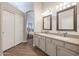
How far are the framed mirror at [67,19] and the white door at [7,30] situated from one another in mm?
1823

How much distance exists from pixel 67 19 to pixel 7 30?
2207 millimetres

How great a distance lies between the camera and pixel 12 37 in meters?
4.31

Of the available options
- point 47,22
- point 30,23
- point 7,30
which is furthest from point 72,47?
point 7,30

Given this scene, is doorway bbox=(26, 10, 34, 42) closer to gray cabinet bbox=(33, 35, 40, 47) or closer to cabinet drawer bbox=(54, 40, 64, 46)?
gray cabinet bbox=(33, 35, 40, 47)

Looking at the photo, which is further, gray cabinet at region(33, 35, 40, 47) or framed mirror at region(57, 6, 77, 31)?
gray cabinet at region(33, 35, 40, 47)

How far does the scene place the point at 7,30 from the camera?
386cm

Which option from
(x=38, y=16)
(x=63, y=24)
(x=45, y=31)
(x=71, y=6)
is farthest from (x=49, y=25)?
(x=71, y=6)

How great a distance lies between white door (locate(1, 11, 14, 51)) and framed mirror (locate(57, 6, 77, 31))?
1823mm

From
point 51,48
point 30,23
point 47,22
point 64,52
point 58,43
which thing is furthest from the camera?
point 47,22

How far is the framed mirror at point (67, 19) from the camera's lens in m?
2.63

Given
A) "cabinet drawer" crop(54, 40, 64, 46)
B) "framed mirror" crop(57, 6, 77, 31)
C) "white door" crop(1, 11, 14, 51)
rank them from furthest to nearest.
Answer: "white door" crop(1, 11, 14, 51) < "framed mirror" crop(57, 6, 77, 31) < "cabinet drawer" crop(54, 40, 64, 46)

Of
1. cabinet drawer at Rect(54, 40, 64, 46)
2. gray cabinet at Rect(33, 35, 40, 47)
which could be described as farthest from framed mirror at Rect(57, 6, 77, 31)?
gray cabinet at Rect(33, 35, 40, 47)

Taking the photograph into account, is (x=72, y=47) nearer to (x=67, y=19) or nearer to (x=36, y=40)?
(x=67, y=19)

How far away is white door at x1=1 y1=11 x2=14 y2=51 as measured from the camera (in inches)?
143
